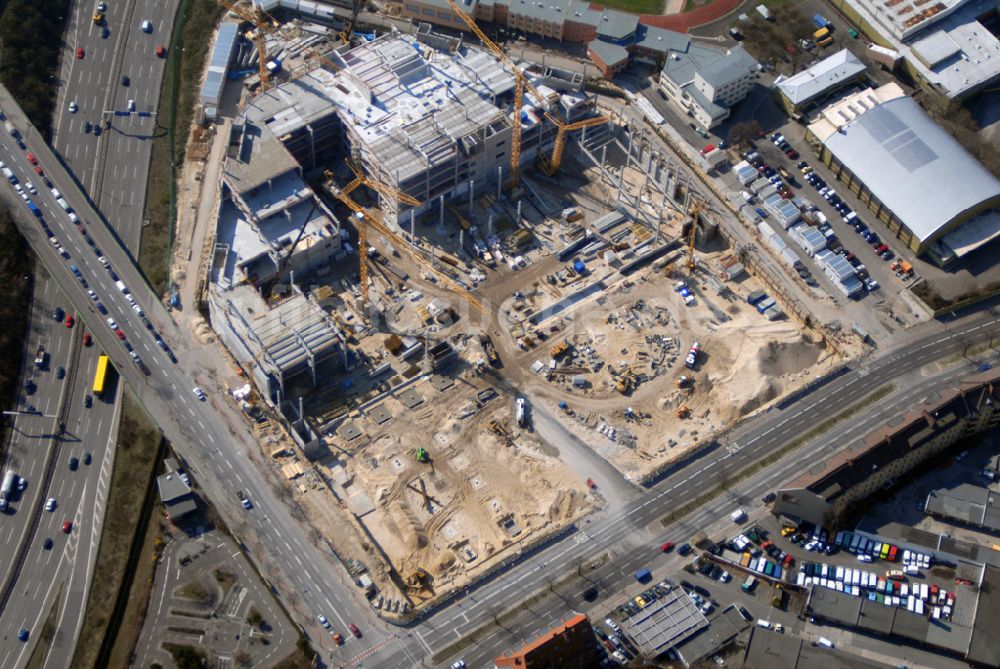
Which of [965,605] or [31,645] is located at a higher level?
[965,605]

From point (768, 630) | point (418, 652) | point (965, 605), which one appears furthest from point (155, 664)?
point (965, 605)

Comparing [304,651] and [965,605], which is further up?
[965,605]

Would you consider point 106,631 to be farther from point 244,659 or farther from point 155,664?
point 244,659

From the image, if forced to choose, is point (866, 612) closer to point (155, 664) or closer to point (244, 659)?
point (244, 659)

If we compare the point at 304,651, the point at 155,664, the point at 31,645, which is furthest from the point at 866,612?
the point at 31,645

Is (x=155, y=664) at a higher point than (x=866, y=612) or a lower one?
lower

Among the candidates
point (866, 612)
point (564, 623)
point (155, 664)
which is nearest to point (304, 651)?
point (155, 664)

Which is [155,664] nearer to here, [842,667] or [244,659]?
[244,659]
